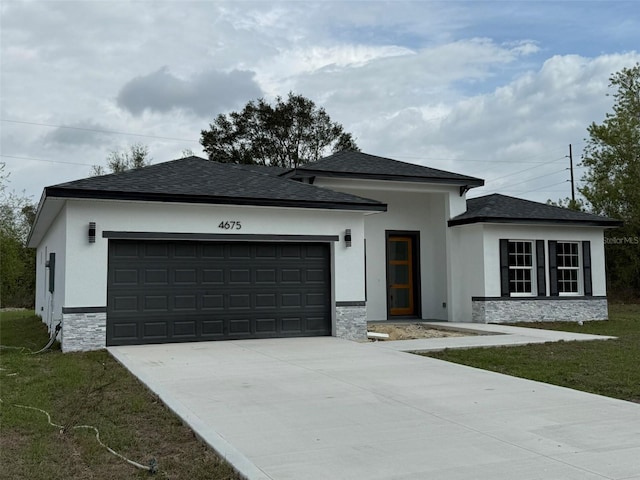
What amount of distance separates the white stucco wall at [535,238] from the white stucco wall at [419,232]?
112 cm

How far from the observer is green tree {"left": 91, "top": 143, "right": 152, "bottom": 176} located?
149ft

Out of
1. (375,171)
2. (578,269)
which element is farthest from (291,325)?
(578,269)

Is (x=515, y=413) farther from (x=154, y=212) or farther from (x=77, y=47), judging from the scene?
(x=77, y=47)

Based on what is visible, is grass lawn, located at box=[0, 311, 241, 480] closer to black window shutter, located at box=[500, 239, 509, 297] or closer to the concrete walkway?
the concrete walkway

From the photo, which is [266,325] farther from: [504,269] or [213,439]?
[213,439]

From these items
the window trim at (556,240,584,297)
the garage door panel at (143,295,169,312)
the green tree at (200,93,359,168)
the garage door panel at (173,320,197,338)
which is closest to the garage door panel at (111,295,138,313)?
the garage door panel at (143,295,169,312)

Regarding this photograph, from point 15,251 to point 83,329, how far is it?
74.0 ft

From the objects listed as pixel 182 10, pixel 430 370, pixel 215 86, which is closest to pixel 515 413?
pixel 430 370

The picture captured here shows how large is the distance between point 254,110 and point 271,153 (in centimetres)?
346

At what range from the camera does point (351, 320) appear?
46.7ft

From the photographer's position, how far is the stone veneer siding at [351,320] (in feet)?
46.4

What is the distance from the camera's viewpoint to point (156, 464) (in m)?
5.10

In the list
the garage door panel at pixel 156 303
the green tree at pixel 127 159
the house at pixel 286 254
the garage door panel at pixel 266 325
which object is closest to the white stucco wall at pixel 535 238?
A: the house at pixel 286 254

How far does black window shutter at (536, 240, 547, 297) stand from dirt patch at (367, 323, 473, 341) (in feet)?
12.4
